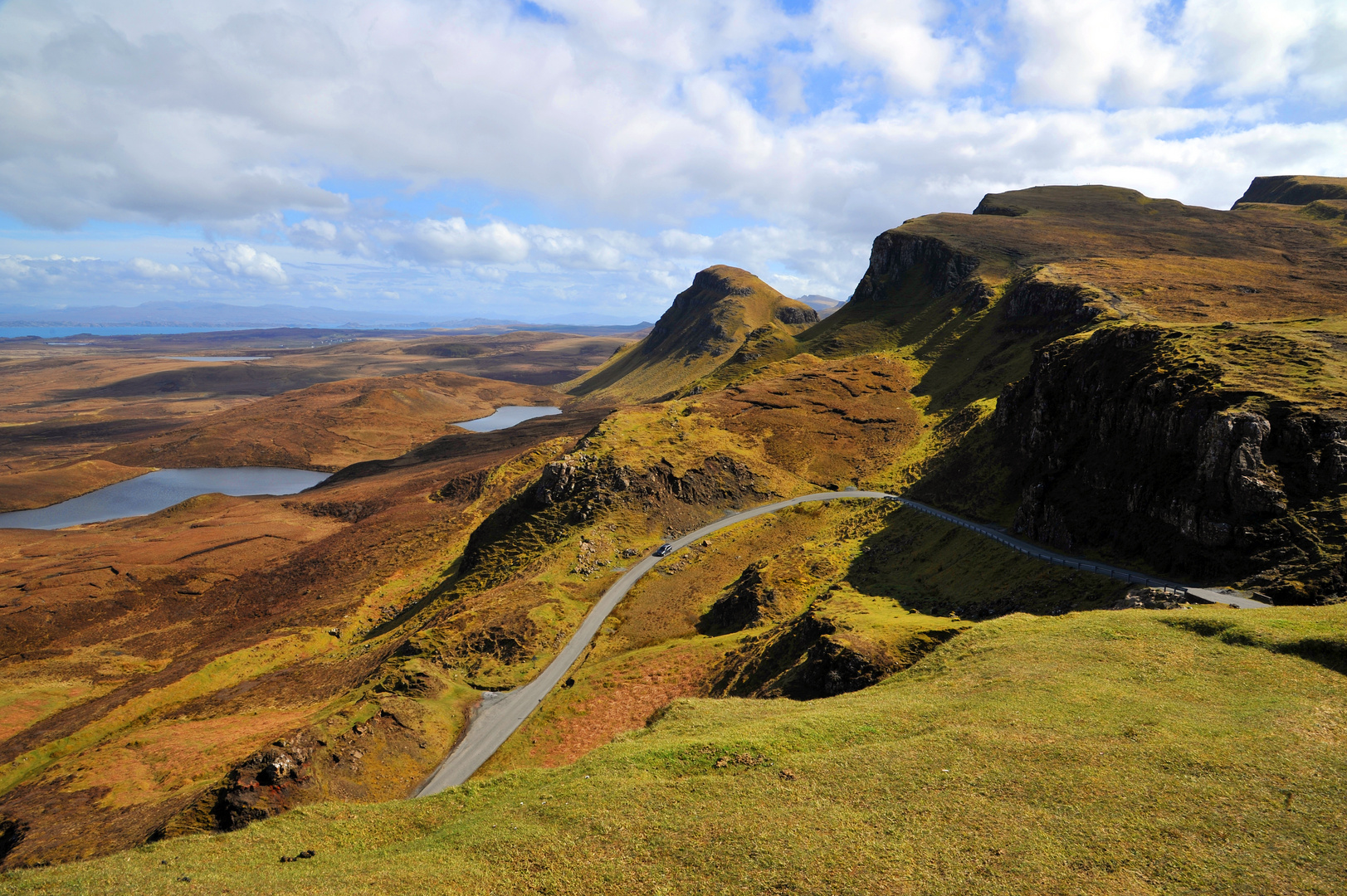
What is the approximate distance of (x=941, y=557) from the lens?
182ft

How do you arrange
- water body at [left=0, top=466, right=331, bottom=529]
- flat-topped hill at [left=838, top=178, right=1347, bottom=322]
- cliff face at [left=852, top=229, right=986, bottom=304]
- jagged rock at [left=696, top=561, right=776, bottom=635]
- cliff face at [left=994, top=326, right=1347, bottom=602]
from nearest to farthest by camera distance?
cliff face at [left=994, top=326, right=1347, bottom=602] < jagged rock at [left=696, top=561, right=776, bottom=635] < flat-topped hill at [left=838, top=178, right=1347, bottom=322] < water body at [left=0, top=466, right=331, bottom=529] < cliff face at [left=852, top=229, right=986, bottom=304]

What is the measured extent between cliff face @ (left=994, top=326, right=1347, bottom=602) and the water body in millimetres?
150101

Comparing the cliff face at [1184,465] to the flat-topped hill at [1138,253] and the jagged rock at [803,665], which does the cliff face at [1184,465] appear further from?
the flat-topped hill at [1138,253]

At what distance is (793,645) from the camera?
42.1m

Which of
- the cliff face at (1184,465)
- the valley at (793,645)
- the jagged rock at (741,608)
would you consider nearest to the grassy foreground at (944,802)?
the valley at (793,645)

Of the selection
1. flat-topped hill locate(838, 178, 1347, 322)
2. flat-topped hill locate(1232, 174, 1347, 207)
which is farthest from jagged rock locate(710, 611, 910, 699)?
flat-topped hill locate(1232, 174, 1347, 207)

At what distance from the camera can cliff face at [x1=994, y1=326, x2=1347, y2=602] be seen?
1380 inches

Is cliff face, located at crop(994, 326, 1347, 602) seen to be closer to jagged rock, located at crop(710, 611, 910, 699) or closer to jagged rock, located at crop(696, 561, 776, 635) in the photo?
jagged rock, located at crop(710, 611, 910, 699)

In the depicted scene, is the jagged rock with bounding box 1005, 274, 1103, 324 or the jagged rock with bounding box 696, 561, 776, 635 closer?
the jagged rock with bounding box 696, 561, 776, 635

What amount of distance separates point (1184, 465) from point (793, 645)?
3038 cm

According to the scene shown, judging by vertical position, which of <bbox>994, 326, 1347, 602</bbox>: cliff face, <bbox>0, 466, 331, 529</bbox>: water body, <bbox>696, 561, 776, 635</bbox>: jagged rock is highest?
<bbox>994, 326, 1347, 602</bbox>: cliff face

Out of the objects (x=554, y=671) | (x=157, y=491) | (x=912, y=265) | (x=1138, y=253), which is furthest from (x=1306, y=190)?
(x=157, y=491)

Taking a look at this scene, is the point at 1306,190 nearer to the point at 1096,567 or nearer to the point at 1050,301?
the point at 1050,301

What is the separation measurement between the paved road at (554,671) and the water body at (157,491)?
4564 inches
